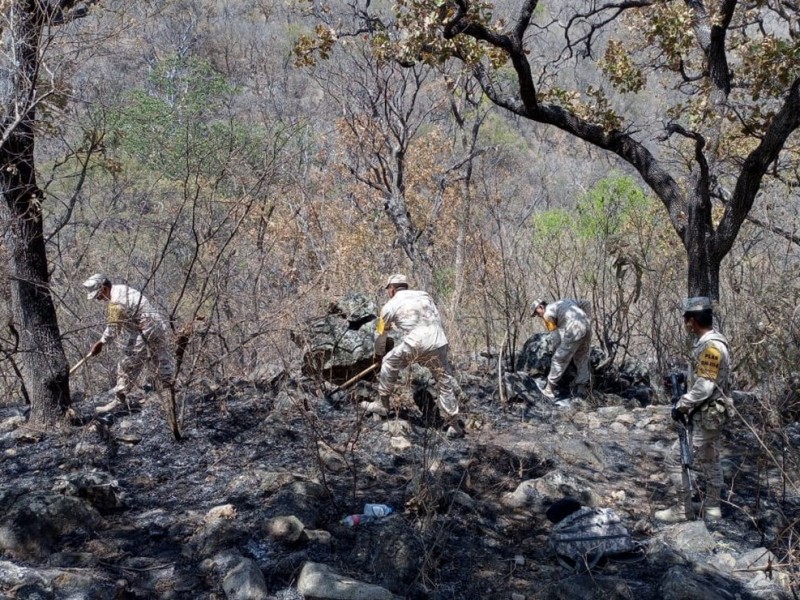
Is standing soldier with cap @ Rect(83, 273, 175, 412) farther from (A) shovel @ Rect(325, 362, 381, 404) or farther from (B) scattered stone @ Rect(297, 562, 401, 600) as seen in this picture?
(B) scattered stone @ Rect(297, 562, 401, 600)

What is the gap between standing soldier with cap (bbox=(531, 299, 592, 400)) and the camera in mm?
8453

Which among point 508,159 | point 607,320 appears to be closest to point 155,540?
point 607,320

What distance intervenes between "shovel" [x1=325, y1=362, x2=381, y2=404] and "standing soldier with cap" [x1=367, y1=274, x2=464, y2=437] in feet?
0.49

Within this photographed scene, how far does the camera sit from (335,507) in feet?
17.0

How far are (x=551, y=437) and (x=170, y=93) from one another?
19859 mm

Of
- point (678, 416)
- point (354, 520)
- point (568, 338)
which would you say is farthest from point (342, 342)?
point (678, 416)

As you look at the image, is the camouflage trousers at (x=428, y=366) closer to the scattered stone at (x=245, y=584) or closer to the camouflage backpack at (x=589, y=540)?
the camouflage backpack at (x=589, y=540)

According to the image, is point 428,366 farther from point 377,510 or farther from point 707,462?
point 707,462

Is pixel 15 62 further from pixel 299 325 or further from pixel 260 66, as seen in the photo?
pixel 260 66

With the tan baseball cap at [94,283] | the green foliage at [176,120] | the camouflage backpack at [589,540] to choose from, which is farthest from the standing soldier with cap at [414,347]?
the green foliage at [176,120]

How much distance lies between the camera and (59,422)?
6203 mm

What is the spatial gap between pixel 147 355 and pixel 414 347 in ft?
7.05

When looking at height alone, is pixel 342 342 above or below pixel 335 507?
above

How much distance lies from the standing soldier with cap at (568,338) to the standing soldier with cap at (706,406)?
284 cm
